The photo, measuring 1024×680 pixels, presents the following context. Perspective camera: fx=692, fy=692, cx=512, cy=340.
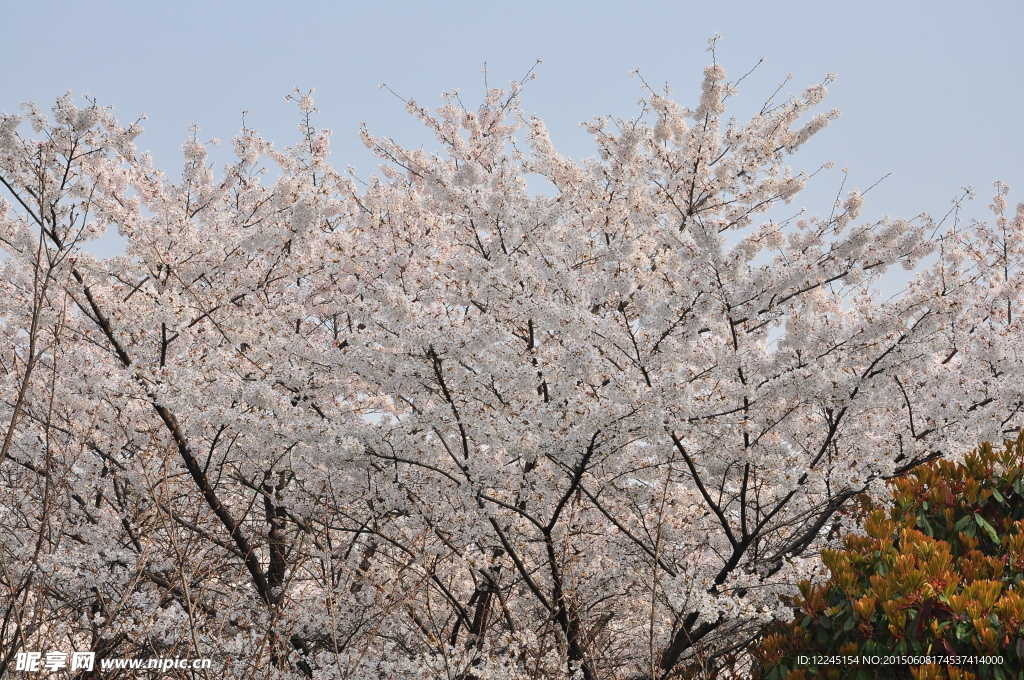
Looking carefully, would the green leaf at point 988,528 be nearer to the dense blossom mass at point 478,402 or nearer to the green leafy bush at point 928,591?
the green leafy bush at point 928,591

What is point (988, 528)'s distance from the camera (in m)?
3.51

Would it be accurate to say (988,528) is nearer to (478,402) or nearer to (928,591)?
(928,591)

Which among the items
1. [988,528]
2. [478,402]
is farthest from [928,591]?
[478,402]

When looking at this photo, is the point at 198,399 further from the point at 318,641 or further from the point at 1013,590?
the point at 1013,590

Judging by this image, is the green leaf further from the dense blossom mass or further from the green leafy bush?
the dense blossom mass

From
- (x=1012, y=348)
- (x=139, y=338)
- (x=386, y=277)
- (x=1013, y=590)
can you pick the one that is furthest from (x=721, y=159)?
(x=139, y=338)

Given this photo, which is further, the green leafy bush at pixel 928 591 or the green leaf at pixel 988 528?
the green leaf at pixel 988 528

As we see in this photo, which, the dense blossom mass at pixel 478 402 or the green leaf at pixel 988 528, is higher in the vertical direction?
the dense blossom mass at pixel 478 402

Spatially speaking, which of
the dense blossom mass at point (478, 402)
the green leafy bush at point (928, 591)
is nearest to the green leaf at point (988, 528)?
the green leafy bush at point (928, 591)

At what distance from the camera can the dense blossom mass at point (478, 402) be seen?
16.5ft

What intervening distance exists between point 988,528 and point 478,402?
347cm

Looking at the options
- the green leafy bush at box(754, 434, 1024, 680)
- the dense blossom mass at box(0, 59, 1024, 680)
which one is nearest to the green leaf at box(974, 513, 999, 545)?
the green leafy bush at box(754, 434, 1024, 680)

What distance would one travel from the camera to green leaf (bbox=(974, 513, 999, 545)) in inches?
137

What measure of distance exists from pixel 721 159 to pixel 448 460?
4.54m
